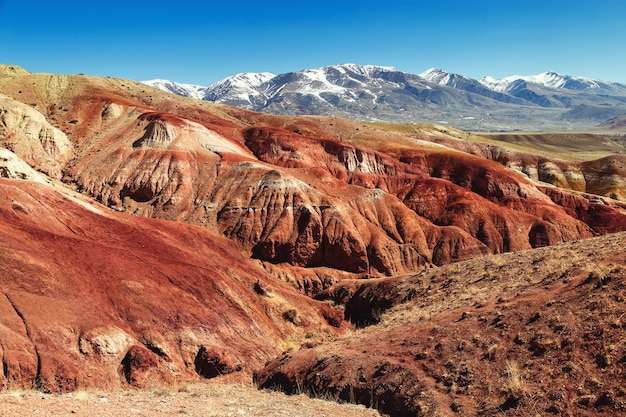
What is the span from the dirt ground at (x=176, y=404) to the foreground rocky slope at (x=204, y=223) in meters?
6.65

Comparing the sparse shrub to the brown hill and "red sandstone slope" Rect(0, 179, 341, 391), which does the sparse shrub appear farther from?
"red sandstone slope" Rect(0, 179, 341, 391)

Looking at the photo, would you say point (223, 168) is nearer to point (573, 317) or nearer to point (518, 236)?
point (518, 236)

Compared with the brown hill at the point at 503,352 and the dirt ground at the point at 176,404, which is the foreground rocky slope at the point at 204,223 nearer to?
the dirt ground at the point at 176,404

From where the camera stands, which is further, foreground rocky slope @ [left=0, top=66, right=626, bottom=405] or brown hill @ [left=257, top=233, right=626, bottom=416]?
foreground rocky slope @ [left=0, top=66, right=626, bottom=405]

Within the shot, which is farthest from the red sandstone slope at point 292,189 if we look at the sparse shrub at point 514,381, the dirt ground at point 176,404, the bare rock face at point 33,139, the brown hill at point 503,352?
the sparse shrub at point 514,381

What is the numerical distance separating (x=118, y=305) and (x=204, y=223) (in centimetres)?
3038

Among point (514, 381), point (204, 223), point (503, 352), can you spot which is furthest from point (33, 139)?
point (514, 381)

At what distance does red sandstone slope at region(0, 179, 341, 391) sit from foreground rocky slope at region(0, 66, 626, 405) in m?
0.12

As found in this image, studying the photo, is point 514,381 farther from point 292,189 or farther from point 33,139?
point 33,139

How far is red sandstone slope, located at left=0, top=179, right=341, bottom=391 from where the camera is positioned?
22125 millimetres

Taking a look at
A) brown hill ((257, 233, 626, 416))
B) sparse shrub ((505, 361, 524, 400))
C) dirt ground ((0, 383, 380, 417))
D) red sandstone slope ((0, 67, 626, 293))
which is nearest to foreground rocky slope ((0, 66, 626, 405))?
red sandstone slope ((0, 67, 626, 293))

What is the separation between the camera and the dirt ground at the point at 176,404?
1262cm

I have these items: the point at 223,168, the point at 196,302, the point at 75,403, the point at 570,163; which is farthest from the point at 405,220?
the point at 570,163

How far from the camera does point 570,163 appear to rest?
114625 millimetres
